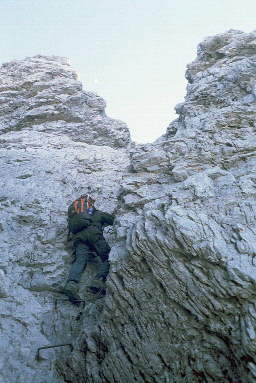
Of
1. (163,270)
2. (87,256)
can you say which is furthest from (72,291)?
(163,270)

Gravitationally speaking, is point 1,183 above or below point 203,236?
below

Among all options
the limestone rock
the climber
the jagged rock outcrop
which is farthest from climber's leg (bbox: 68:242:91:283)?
the limestone rock

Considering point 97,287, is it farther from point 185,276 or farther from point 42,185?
point 42,185

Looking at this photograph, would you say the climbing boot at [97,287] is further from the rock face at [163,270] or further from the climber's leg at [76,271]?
the rock face at [163,270]

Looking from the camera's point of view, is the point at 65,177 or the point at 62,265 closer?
the point at 62,265

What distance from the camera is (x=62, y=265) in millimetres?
12016

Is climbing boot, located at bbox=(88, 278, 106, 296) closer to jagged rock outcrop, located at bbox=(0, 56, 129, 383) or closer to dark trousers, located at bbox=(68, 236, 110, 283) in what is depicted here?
dark trousers, located at bbox=(68, 236, 110, 283)

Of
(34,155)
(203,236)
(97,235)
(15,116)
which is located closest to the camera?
(203,236)

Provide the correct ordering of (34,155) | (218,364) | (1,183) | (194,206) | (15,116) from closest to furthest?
1. (218,364)
2. (194,206)
3. (1,183)
4. (34,155)
5. (15,116)

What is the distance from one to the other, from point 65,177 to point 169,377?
9765mm

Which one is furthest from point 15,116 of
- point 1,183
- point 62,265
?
point 62,265

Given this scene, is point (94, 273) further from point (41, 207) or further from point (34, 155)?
point (34, 155)

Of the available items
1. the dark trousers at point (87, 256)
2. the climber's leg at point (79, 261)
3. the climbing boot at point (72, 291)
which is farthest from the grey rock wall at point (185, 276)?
the climber's leg at point (79, 261)

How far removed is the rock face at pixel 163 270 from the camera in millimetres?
7492
